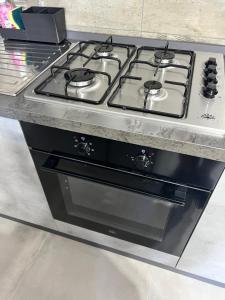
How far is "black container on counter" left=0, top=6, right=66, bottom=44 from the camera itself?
1061 millimetres

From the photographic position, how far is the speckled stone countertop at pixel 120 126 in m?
0.63

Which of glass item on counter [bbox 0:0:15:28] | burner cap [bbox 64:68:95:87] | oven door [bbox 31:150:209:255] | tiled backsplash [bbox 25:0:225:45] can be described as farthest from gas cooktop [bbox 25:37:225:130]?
glass item on counter [bbox 0:0:15:28]

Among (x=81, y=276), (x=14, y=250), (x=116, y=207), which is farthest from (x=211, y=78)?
(x=14, y=250)

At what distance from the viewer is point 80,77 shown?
0.82 m

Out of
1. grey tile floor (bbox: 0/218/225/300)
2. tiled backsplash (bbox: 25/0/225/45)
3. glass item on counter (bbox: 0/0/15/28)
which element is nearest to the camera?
tiled backsplash (bbox: 25/0/225/45)

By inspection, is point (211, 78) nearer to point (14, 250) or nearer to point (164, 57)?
point (164, 57)

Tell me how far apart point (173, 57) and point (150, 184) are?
0.50 meters

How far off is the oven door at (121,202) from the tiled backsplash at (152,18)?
65cm

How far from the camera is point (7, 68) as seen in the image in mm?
945

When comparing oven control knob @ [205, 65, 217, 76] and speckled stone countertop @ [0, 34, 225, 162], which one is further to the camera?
oven control knob @ [205, 65, 217, 76]

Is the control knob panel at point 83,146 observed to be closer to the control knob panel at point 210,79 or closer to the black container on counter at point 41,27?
the control knob panel at point 210,79

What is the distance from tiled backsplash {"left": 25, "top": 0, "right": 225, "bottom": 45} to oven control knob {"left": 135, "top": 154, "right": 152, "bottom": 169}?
2.06 ft

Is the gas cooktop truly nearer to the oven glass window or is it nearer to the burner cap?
the burner cap

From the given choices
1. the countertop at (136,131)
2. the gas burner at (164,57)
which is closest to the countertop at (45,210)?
the countertop at (136,131)
